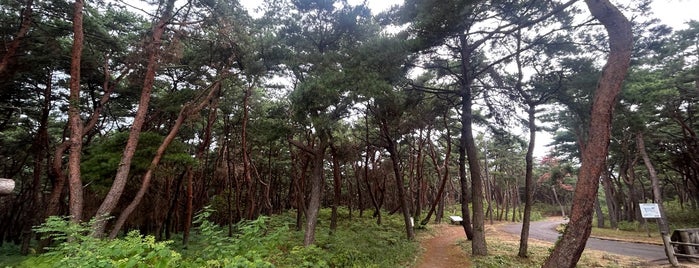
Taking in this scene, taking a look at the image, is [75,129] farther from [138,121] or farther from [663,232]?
[663,232]

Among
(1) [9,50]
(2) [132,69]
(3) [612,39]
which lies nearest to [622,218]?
(3) [612,39]

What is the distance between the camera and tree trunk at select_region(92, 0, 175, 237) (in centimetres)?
868

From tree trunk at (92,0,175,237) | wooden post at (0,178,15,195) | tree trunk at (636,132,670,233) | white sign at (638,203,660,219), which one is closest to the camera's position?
wooden post at (0,178,15,195)

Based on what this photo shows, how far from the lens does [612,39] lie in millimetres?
6379

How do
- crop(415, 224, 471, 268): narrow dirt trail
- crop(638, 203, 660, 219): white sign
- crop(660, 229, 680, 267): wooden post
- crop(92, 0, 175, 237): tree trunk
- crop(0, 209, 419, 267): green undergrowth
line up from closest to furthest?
crop(0, 209, 419, 267): green undergrowth → crop(92, 0, 175, 237): tree trunk → crop(660, 229, 680, 267): wooden post → crop(638, 203, 660, 219): white sign → crop(415, 224, 471, 268): narrow dirt trail

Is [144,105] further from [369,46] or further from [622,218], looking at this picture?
[622,218]

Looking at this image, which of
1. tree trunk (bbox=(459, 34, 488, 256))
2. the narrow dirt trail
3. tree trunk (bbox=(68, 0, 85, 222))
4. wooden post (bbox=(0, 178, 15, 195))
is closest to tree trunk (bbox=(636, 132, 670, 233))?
tree trunk (bbox=(459, 34, 488, 256))

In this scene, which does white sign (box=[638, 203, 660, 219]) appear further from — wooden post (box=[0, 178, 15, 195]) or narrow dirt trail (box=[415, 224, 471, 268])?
wooden post (box=[0, 178, 15, 195])

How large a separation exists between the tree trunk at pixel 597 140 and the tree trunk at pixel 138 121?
1067 cm

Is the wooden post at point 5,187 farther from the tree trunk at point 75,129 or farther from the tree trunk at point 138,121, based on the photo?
the tree trunk at point 75,129

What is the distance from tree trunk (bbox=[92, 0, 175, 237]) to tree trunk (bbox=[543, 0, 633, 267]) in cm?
1067

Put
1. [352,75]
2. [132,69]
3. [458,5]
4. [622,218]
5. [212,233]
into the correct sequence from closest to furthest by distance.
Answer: [212,233]
[458,5]
[352,75]
[132,69]
[622,218]

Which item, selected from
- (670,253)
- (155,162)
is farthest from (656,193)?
(155,162)

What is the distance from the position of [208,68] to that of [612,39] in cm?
1271
